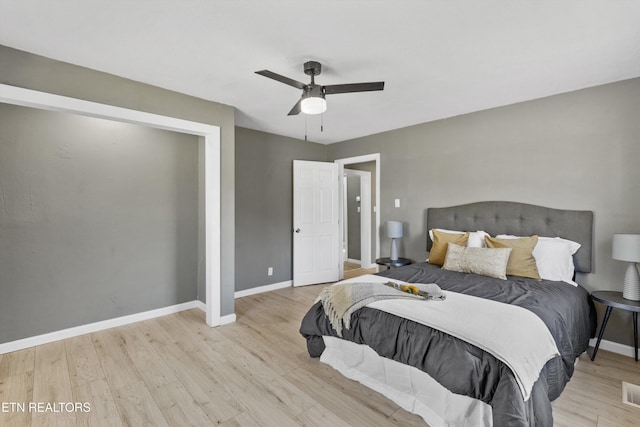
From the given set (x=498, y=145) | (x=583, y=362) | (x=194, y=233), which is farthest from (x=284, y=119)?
(x=583, y=362)

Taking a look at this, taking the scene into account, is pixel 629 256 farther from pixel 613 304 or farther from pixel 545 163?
pixel 545 163

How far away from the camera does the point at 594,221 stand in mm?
2947

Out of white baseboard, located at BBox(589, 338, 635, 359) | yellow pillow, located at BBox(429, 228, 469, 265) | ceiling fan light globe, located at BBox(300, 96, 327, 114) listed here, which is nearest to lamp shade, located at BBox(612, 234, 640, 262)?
white baseboard, located at BBox(589, 338, 635, 359)

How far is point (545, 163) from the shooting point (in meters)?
3.23

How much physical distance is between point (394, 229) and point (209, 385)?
2.95 metres

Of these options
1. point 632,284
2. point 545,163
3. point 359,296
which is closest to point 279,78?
point 359,296

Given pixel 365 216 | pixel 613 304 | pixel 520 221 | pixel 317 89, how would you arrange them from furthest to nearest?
pixel 365 216
pixel 520 221
pixel 613 304
pixel 317 89

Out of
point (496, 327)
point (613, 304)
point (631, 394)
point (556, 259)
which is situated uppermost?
point (556, 259)

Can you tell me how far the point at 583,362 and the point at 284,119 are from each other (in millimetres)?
4087

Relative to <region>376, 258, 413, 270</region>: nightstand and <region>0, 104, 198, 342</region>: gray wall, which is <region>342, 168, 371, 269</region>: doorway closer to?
<region>376, 258, 413, 270</region>: nightstand

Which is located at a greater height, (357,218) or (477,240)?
(357,218)

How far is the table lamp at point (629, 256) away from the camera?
2.48m

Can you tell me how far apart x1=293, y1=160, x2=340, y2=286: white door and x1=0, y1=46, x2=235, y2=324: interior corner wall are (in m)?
1.61

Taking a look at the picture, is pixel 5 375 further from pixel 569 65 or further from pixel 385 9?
pixel 569 65
